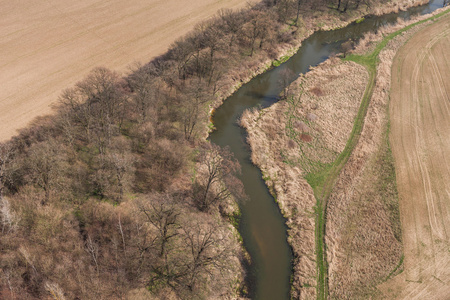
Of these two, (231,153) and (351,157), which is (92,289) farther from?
(351,157)

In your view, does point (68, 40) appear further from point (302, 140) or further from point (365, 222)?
point (365, 222)

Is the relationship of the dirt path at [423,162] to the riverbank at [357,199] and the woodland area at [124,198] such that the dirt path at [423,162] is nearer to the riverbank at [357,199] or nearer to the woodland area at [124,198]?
the riverbank at [357,199]

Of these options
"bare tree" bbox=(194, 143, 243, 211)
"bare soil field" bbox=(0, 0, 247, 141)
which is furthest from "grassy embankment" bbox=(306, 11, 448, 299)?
"bare soil field" bbox=(0, 0, 247, 141)

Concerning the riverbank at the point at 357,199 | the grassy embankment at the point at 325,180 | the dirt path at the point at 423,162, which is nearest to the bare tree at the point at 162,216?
the riverbank at the point at 357,199

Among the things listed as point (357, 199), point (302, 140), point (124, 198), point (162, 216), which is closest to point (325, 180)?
point (357, 199)

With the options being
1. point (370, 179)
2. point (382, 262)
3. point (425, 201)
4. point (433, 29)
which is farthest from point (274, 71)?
point (433, 29)

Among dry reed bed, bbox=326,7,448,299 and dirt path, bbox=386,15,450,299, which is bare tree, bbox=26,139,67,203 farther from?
dirt path, bbox=386,15,450,299
